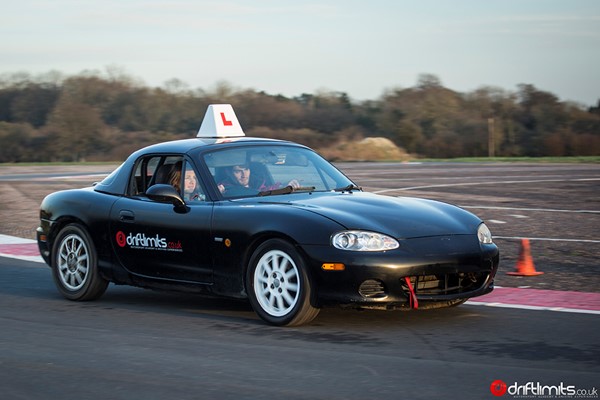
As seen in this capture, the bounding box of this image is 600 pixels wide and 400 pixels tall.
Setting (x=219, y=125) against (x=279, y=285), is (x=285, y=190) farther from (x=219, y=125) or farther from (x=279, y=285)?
(x=219, y=125)

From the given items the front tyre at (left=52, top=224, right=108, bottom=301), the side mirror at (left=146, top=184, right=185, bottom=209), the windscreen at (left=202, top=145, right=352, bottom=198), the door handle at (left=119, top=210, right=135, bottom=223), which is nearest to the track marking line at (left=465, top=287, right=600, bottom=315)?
the windscreen at (left=202, top=145, right=352, bottom=198)

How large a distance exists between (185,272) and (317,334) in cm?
150

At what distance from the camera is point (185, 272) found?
327 inches

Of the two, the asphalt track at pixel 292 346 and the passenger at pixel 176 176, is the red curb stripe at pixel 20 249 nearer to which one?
the asphalt track at pixel 292 346

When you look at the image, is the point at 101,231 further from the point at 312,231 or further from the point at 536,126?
the point at 536,126

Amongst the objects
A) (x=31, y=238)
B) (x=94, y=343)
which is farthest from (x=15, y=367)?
(x=31, y=238)

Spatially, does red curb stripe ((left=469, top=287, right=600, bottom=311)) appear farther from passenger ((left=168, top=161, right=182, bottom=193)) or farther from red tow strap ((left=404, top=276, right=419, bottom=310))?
passenger ((left=168, top=161, right=182, bottom=193))

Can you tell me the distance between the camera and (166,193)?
8281mm

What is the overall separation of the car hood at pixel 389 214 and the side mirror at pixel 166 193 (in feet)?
2.55

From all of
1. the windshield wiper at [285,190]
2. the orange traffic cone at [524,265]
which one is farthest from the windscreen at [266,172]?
the orange traffic cone at [524,265]

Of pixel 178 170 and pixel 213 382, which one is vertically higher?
pixel 178 170

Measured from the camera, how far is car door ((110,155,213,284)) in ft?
26.9

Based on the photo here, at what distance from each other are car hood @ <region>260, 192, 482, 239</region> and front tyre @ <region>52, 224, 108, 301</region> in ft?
6.50

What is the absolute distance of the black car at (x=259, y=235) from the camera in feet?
24.1
